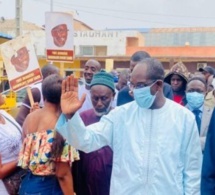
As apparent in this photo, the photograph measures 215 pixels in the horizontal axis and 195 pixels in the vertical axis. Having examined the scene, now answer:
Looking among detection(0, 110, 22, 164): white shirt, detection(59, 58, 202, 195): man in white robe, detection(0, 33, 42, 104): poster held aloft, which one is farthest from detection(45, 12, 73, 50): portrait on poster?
detection(59, 58, 202, 195): man in white robe

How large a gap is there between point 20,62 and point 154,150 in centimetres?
252

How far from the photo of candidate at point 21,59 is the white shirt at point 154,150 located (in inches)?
86.5

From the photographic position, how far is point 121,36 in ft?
117

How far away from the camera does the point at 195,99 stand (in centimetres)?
477

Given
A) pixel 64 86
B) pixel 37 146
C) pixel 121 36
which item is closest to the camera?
pixel 64 86

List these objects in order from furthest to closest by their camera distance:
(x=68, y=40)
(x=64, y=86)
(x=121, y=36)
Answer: (x=121, y=36) < (x=68, y=40) < (x=64, y=86)

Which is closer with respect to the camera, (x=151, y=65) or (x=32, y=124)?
(x=151, y=65)

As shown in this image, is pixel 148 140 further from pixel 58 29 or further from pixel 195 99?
pixel 58 29

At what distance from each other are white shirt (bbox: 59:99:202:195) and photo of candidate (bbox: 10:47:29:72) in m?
2.20

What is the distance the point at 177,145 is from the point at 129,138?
300 millimetres

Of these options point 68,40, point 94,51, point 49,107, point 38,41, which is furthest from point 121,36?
point 49,107

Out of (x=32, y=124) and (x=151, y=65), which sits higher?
(x=151, y=65)

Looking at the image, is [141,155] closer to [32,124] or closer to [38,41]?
[32,124]

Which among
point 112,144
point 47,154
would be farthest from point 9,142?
point 112,144
